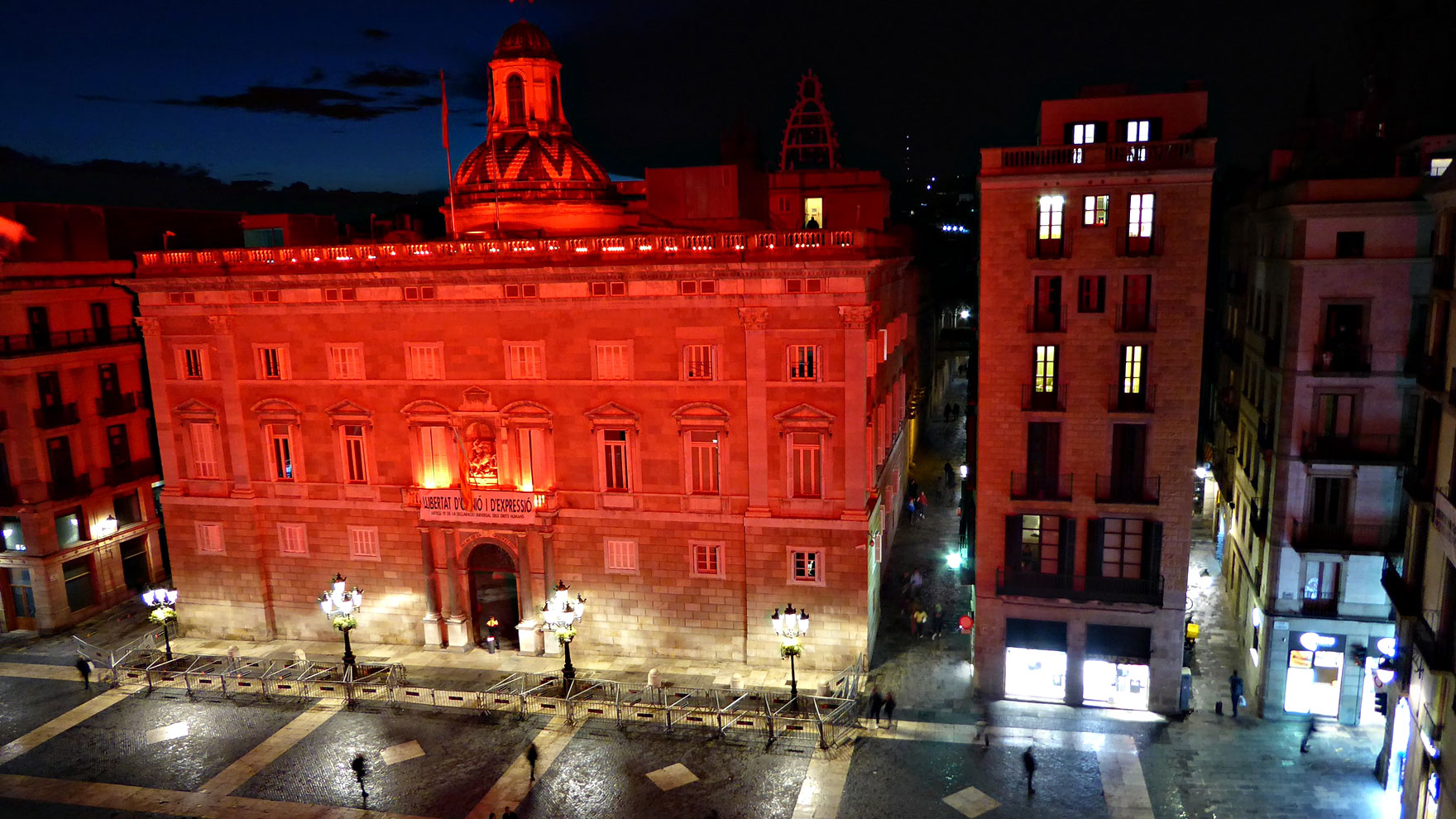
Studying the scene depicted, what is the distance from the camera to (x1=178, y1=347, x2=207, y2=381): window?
36250 millimetres

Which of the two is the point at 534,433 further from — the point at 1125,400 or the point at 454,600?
the point at 1125,400

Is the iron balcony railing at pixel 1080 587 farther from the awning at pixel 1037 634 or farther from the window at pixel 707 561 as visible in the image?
the window at pixel 707 561

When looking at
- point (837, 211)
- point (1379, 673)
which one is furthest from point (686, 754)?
point (837, 211)

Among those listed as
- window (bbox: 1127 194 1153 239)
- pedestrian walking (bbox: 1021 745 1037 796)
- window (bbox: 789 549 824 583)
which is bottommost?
pedestrian walking (bbox: 1021 745 1037 796)

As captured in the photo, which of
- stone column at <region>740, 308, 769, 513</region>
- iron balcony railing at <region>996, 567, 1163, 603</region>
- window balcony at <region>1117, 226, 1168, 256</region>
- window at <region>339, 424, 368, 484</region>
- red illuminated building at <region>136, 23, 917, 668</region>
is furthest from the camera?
window at <region>339, 424, 368, 484</region>

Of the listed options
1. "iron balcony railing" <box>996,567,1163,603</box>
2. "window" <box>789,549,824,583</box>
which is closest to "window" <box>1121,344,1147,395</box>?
"iron balcony railing" <box>996,567,1163,603</box>

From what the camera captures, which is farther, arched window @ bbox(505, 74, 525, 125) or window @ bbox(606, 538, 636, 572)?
arched window @ bbox(505, 74, 525, 125)

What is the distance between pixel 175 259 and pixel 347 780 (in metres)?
21.2

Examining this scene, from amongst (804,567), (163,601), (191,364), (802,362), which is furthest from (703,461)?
(191,364)

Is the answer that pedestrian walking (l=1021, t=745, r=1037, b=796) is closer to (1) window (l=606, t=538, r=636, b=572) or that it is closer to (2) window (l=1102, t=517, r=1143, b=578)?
(2) window (l=1102, t=517, r=1143, b=578)

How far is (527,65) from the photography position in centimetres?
4316

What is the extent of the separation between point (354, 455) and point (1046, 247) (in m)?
25.5

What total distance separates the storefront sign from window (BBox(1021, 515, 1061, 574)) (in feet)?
54.4

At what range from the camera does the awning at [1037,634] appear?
29406 mm
